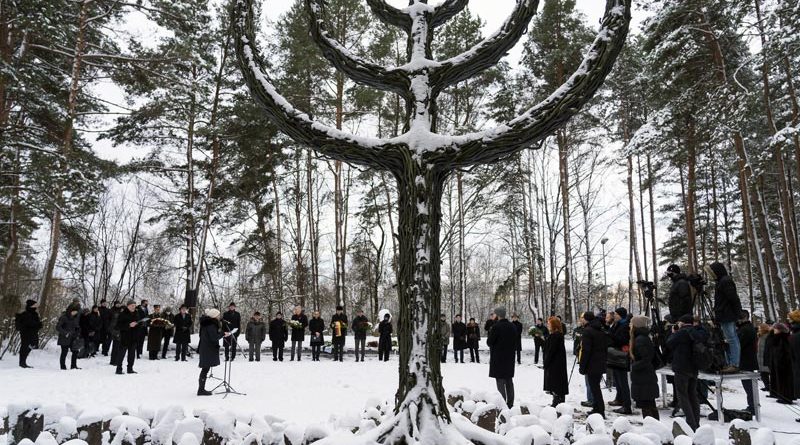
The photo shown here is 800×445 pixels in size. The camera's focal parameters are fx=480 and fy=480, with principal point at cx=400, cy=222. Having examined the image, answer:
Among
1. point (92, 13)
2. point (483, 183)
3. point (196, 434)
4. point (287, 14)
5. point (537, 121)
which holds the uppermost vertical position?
point (287, 14)

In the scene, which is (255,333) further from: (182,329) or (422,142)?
(422,142)

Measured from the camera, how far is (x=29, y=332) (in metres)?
11.6

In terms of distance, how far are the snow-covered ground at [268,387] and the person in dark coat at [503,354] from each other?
5.11 ft

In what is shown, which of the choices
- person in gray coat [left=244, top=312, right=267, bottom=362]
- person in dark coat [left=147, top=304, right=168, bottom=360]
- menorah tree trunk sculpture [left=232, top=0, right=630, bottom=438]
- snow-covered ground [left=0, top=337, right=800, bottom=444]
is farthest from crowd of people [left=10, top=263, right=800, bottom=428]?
menorah tree trunk sculpture [left=232, top=0, right=630, bottom=438]

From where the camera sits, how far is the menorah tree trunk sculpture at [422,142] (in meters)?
2.82

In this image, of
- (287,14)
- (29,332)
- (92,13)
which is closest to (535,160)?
(287,14)

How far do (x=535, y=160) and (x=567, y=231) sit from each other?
397 cm

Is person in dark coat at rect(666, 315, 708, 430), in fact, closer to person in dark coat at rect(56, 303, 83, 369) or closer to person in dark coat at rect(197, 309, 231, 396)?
person in dark coat at rect(197, 309, 231, 396)

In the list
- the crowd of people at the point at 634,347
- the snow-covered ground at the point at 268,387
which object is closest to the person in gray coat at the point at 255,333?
the snow-covered ground at the point at 268,387

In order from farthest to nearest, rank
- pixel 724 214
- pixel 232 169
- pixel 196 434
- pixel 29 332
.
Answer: pixel 724 214, pixel 232 169, pixel 29 332, pixel 196 434

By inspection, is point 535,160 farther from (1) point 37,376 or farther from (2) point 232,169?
(1) point 37,376

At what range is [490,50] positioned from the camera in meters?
3.19

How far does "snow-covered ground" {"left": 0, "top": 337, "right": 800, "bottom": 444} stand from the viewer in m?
7.86

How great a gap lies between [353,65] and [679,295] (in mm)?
7177
